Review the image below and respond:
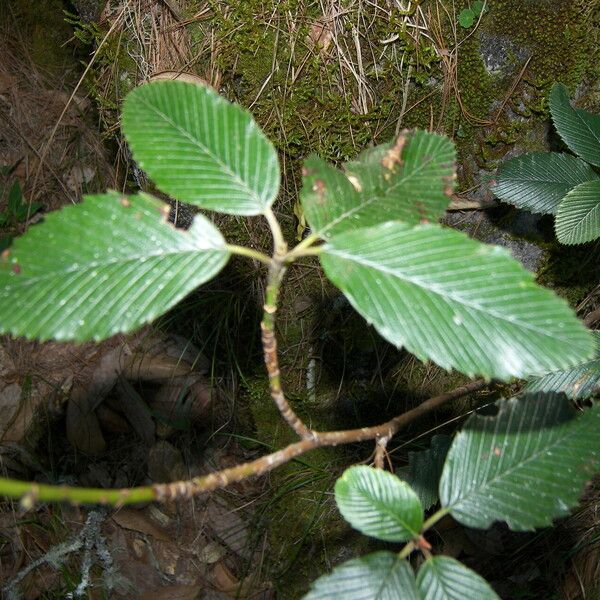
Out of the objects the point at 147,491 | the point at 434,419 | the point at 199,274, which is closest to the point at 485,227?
the point at 434,419

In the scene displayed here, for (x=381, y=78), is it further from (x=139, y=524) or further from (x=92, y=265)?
(x=139, y=524)

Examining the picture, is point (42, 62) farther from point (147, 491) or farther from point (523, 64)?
point (147, 491)

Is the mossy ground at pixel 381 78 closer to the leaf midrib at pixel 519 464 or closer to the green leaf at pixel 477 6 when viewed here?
the green leaf at pixel 477 6

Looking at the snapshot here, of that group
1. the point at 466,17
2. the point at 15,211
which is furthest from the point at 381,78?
the point at 15,211

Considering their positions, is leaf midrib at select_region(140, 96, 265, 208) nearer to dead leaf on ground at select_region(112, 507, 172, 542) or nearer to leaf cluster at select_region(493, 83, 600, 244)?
leaf cluster at select_region(493, 83, 600, 244)

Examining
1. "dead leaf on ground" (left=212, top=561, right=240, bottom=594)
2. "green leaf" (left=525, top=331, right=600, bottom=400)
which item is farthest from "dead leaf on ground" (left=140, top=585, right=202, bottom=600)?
"green leaf" (left=525, top=331, right=600, bottom=400)
